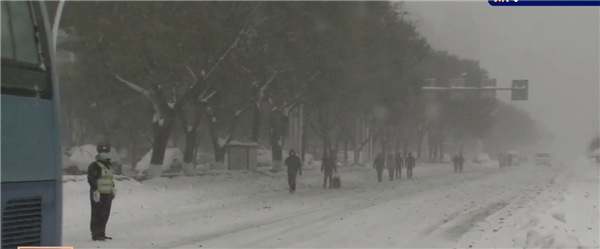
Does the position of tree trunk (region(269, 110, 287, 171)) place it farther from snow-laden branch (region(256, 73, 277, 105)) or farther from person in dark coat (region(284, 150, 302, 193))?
person in dark coat (region(284, 150, 302, 193))

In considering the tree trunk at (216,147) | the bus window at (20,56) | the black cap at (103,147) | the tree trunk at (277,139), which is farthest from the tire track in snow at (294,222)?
the tree trunk at (216,147)

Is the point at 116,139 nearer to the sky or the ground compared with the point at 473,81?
nearer to the ground

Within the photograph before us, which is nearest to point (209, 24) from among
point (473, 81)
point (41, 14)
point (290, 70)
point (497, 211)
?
point (290, 70)

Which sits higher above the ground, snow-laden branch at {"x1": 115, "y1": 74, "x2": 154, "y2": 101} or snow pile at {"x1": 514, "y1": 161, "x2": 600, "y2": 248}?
snow-laden branch at {"x1": 115, "y1": 74, "x2": 154, "y2": 101}

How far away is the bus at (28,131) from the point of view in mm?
5570

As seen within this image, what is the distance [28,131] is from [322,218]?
11424 mm

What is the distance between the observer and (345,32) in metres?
30.0

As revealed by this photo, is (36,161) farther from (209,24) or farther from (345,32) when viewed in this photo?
(345,32)

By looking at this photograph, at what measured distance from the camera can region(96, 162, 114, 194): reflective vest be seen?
12.8 metres

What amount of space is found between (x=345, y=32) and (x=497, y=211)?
13.0 meters

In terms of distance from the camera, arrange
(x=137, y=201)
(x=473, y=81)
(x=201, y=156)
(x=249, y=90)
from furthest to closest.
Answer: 1. (x=201, y=156)
2. (x=473, y=81)
3. (x=249, y=90)
4. (x=137, y=201)

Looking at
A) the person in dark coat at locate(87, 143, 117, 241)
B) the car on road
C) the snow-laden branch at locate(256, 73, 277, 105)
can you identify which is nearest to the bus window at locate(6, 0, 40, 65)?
the person in dark coat at locate(87, 143, 117, 241)

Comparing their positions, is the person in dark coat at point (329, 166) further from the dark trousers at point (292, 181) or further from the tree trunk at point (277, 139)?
the tree trunk at point (277, 139)

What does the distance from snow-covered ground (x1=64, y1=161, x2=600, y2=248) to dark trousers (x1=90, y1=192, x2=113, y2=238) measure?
27 cm
